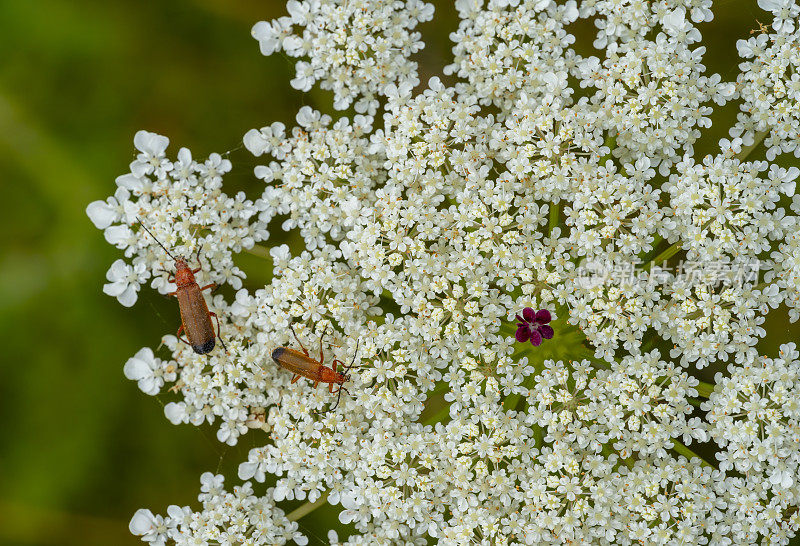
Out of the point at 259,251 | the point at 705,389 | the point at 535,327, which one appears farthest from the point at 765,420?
the point at 259,251

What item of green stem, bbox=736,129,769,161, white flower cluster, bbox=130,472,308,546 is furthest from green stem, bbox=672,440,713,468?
white flower cluster, bbox=130,472,308,546

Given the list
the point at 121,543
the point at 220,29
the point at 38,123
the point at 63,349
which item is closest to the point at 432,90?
the point at 220,29

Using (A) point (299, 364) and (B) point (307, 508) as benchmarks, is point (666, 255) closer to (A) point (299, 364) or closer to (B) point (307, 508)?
(A) point (299, 364)

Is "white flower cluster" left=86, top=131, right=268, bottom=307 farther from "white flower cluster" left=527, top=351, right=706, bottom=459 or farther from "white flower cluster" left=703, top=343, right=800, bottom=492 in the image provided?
"white flower cluster" left=703, top=343, right=800, bottom=492

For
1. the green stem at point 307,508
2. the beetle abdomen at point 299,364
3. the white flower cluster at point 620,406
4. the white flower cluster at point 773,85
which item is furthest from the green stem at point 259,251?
the white flower cluster at point 773,85

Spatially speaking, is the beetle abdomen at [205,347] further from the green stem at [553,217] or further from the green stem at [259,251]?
the green stem at [553,217]
